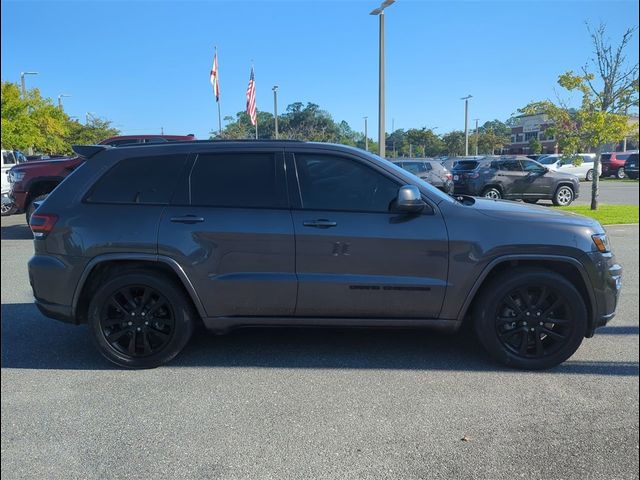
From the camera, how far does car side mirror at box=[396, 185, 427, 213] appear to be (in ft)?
12.1

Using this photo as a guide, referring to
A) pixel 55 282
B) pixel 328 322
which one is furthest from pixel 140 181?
pixel 328 322

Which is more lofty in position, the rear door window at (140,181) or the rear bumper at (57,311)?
the rear door window at (140,181)

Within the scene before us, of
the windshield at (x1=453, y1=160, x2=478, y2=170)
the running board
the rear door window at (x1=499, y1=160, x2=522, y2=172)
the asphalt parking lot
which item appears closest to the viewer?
the asphalt parking lot

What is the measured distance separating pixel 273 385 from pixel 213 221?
1.32 meters

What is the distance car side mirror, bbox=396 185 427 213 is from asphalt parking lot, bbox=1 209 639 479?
4.17 ft

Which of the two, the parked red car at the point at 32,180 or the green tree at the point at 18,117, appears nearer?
the parked red car at the point at 32,180

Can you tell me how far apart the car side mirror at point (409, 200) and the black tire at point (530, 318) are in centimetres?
85

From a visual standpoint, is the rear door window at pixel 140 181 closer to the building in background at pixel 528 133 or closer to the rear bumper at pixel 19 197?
the building in background at pixel 528 133

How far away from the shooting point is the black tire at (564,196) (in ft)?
53.9

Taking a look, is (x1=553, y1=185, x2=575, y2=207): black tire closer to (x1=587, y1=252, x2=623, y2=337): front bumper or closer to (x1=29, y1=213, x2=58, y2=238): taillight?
(x1=587, y1=252, x2=623, y2=337): front bumper

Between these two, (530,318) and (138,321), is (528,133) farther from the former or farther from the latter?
(138,321)

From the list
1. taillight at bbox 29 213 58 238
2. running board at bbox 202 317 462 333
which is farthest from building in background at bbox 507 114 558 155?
taillight at bbox 29 213 58 238

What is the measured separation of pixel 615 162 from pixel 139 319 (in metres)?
37.0

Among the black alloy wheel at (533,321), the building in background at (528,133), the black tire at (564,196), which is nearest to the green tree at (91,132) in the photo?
the black alloy wheel at (533,321)
